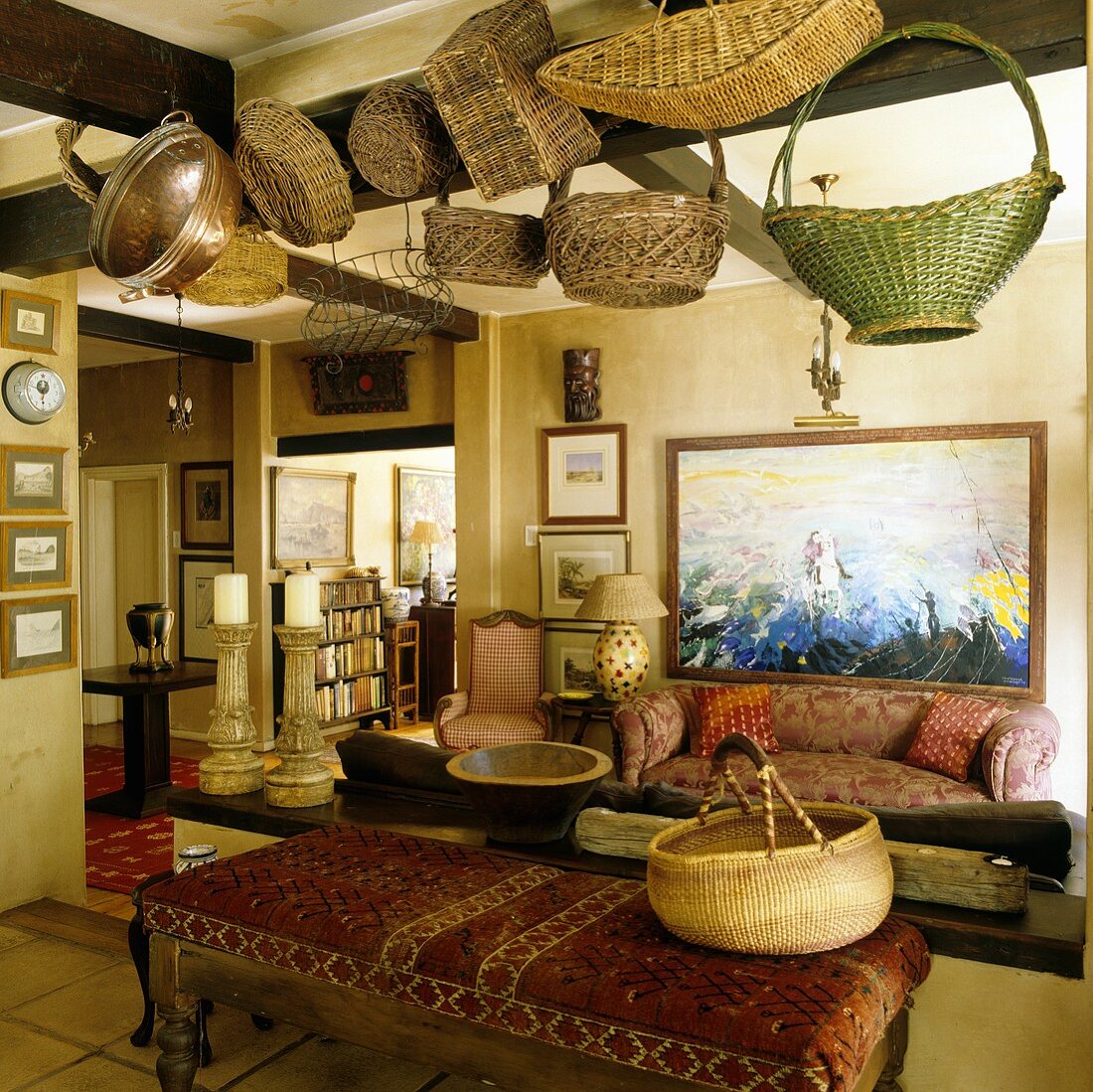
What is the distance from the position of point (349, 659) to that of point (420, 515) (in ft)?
6.36

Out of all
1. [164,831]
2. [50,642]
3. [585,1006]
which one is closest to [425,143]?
[585,1006]

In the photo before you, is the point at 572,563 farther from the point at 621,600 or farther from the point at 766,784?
the point at 766,784

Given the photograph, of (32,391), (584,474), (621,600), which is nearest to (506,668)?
(621,600)

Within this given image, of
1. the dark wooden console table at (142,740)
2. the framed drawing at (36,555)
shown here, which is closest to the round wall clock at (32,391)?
the framed drawing at (36,555)

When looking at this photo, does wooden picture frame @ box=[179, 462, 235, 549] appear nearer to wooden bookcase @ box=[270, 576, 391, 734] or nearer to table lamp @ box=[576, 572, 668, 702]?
wooden bookcase @ box=[270, 576, 391, 734]

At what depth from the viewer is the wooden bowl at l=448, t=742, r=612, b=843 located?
2.07m

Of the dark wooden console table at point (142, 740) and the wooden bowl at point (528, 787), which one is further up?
the wooden bowl at point (528, 787)

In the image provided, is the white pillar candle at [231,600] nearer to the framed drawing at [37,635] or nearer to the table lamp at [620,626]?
the framed drawing at [37,635]

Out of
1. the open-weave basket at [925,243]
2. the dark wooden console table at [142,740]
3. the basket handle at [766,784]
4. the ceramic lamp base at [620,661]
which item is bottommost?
the dark wooden console table at [142,740]

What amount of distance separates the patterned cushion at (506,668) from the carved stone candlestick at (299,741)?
3.07m

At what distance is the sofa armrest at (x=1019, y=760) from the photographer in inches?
156

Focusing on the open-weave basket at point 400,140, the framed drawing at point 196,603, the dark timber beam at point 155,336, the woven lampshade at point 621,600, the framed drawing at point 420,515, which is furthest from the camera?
the framed drawing at point 420,515

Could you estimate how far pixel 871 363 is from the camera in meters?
4.93

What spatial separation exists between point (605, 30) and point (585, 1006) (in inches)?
78.3
